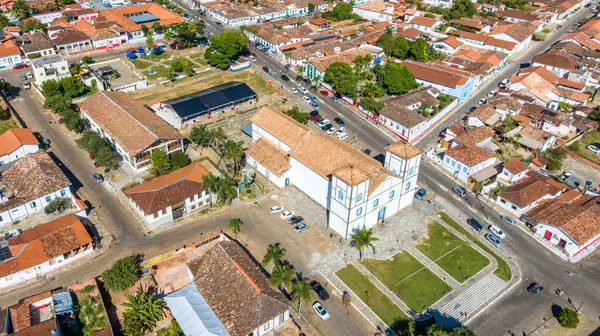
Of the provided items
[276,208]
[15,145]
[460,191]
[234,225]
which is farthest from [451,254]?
[15,145]

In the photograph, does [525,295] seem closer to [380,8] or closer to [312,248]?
[312,248]

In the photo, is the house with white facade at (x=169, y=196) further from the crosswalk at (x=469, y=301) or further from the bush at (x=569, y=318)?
the bush at (x=569, y=318)

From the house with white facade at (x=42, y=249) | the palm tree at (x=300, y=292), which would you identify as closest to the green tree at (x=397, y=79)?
the palm tree at (x=300, y=292)

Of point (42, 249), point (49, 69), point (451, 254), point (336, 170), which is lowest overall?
point (451, 254)

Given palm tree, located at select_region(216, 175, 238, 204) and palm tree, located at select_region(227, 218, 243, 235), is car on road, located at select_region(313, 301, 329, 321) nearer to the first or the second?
palm tree, located at select_region(227, 218, 243, 235)

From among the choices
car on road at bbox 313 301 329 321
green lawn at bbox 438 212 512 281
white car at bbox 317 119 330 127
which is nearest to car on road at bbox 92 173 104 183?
white car at bbox 317 119 330 127

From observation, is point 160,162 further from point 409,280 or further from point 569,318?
point 569,318
